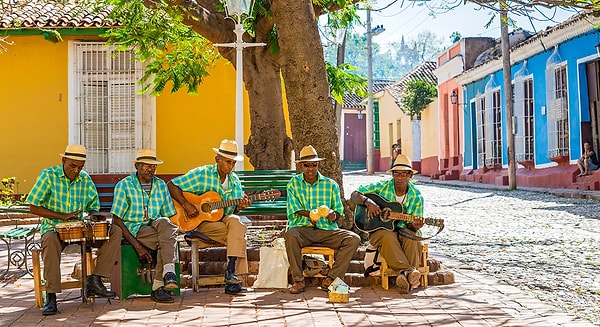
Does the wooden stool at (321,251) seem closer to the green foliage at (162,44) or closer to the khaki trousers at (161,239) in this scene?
the khaki trousers at (161,239)

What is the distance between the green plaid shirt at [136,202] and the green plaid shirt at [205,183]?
0.32 m

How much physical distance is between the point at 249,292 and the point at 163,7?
15.7ft

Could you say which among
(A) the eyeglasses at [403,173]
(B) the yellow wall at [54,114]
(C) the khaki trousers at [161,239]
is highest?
(B) the yellow wall at [54,114]

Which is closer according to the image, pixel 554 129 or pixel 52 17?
pixel 52 17

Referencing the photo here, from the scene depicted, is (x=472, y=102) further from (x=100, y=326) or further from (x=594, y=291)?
(x=100, y=326)

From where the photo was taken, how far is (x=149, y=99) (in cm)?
1531

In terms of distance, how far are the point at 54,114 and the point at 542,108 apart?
46.6 ft

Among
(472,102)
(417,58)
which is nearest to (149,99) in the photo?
(472,102)

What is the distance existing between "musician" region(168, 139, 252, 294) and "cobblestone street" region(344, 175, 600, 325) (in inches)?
96.1

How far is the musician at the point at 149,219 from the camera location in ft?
23.3

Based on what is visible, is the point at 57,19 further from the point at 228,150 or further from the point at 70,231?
the point at 70,231

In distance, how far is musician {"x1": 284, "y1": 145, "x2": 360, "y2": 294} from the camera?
7.46m

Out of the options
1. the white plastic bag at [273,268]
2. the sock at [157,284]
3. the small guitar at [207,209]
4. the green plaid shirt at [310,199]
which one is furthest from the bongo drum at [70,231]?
the green plaid shirt at [310,199]

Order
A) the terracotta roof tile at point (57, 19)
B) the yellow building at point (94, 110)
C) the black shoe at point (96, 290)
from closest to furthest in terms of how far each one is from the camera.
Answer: the black shoe at point (96, 290) → the terracotta roof tile at point (57, 19) → the yellow building at point (94, 110)
